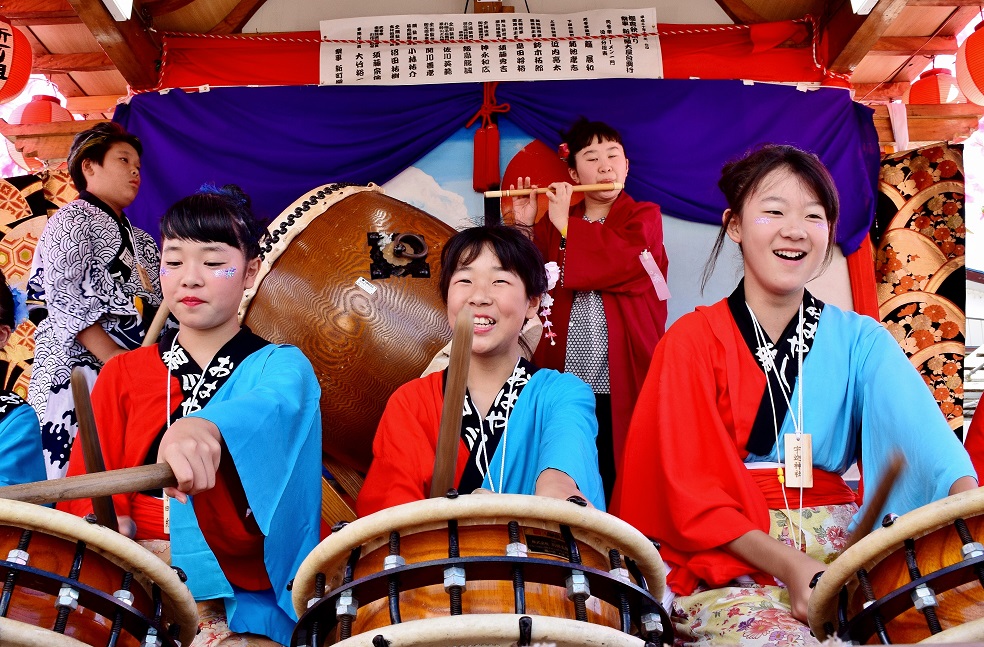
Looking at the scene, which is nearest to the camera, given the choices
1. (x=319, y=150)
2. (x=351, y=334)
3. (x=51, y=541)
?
(x=51, y=541)

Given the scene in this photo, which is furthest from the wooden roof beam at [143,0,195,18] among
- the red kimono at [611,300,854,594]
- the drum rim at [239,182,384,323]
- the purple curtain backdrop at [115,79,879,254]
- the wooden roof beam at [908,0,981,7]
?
the wooden roof beam at [908,0,981,7]

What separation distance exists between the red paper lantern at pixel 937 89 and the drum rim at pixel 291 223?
10.3 feet

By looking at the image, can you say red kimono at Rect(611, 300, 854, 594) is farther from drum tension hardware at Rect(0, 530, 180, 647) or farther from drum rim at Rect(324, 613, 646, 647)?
drum tension hardware at Rect(0, 530, 180, 647)

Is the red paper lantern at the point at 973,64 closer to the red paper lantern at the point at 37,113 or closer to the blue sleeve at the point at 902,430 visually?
the blue sleeve at the point at 902,430

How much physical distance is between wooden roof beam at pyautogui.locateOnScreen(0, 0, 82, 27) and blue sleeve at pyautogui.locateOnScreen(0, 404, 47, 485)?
248 centimetres

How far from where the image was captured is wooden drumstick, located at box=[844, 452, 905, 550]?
63.9 inches

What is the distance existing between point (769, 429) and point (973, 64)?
121 inches

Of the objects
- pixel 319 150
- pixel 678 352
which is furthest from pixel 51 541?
pixel 319 150

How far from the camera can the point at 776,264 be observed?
2.40 metres

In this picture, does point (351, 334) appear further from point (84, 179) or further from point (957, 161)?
point (957, 161)

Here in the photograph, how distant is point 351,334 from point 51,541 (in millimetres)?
1680

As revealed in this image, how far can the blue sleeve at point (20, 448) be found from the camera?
7.75 feet

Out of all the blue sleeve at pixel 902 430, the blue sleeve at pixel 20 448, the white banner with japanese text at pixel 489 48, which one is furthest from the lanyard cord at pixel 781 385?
the white banner with japanese text at pixel 489 48

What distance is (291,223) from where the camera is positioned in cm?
327
